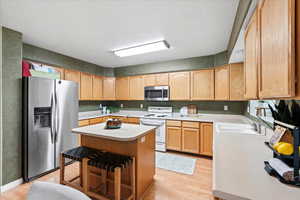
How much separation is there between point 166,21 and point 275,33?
4.38ft

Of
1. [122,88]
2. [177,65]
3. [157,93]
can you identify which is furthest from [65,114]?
[177,65]

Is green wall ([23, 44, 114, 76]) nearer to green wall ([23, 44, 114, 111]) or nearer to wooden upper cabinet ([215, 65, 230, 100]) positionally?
green wall ([23, 44, 114, 111])

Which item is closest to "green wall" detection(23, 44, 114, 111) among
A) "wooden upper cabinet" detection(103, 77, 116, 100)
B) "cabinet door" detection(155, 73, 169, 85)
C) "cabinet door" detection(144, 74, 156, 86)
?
"wooden upper cabinet" detection(103, 77, 116, 100)

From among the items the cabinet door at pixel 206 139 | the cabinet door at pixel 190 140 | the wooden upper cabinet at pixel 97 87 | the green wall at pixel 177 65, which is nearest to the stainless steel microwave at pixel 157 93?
the green wall at pixel 177 65

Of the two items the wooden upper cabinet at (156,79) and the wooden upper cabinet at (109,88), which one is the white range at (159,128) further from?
the wooden upper cabinet at (109,88)

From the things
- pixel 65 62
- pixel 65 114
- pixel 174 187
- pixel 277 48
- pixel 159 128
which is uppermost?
pixel 65 62

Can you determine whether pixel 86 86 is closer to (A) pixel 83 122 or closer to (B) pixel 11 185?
(A) pixel 83 122

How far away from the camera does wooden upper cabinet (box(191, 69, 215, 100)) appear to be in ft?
10.3

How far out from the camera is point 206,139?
2893mm

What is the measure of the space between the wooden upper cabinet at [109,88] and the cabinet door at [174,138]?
225 cm

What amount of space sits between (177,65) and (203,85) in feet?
2.91

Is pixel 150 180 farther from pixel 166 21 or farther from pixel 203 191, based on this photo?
pixel 166 21

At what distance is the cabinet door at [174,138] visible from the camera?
316 centimetres

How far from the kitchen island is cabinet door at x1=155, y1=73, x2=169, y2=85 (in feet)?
6.37
